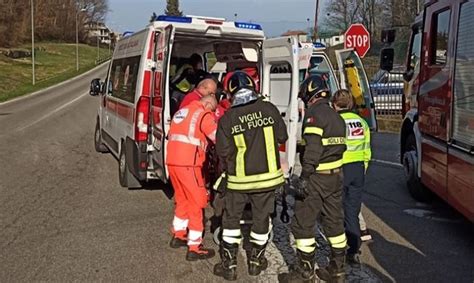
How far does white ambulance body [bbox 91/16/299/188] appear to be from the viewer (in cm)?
693

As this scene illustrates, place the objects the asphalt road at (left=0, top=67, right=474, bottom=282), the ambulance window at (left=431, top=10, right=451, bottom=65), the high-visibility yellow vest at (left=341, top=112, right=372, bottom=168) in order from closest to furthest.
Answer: the asphalt road at (left=0, top=67, right=474, bottom=282), the high-visibility yellow vest at (left=341, top=112, right=372, bottom=168), the ambulance window at (left=431, top=10, right=451, bottom=65)

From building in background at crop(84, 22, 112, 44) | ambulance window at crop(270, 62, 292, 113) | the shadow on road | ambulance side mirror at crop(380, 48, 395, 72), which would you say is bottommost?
the shadow on road

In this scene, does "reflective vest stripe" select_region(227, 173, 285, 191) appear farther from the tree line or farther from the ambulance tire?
the tree line

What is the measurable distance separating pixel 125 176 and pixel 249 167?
13.0 feet

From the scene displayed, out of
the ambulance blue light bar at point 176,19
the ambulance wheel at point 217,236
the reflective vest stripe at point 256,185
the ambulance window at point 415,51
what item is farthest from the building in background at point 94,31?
the reflective vest stripe at point 256,185

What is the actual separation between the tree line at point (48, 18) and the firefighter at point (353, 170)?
204 ft

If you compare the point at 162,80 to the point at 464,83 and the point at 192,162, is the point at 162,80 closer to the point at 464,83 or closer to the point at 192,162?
the point at 192,162

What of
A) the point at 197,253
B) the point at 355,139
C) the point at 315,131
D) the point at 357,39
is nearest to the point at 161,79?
the point at 197,253

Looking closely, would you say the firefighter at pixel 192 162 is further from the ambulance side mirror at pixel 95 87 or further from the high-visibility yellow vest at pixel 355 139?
the ambulance side mirror at pixel 95 87

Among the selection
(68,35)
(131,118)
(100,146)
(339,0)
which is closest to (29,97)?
(100,146)

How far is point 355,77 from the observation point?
9.70 meters

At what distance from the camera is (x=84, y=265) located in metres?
5.27

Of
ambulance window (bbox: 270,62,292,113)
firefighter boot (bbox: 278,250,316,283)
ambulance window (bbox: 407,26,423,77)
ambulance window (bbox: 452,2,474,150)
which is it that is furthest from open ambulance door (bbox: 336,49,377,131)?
firefighter boot (bbox: 278,250,316,283)

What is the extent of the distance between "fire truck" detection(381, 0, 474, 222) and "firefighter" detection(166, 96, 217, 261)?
8.26 feet
